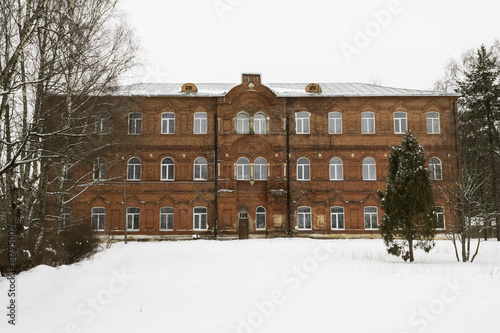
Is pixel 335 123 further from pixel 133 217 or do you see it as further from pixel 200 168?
pixel 133 217

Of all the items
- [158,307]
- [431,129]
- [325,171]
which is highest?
[431,129]

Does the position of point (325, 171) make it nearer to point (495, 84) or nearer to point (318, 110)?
point (318, 110)

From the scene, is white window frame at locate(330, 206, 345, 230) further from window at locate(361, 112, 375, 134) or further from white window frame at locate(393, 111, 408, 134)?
white window frame at locate(393, 111, 408, 134)

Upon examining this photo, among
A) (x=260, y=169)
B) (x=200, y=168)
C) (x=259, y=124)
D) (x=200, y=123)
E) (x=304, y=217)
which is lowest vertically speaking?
(x=304, y=217)

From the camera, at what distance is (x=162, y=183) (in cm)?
2483

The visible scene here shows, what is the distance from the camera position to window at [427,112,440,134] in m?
25.8

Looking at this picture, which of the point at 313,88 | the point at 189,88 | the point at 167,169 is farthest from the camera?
the point at 313,88

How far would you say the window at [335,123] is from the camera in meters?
25.6

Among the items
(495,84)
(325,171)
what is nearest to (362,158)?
(325,171)

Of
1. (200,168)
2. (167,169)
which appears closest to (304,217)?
(200,168)

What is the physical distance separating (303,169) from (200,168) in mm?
6323

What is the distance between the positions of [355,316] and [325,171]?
19502mm

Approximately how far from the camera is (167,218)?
24.7 meters

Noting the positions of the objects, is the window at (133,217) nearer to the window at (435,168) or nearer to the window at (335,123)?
the window at (335,123)
